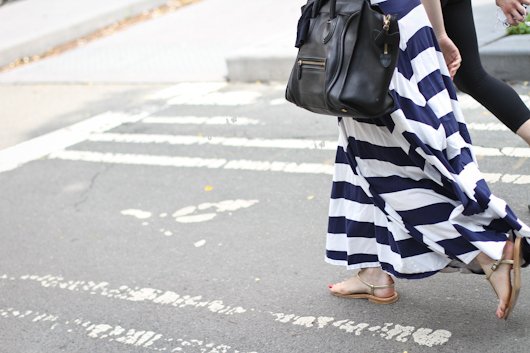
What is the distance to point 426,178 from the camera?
335 cm

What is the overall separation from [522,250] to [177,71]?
6.56 metres

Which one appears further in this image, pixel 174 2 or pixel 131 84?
pixel 174 2

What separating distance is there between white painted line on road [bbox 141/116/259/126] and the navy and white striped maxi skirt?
146 inches

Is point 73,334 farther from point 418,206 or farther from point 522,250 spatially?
point 522,250

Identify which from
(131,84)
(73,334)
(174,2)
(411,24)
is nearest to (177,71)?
(131,84)

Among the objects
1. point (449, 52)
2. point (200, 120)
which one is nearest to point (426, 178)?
point (449, 52)

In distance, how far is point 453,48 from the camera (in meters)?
3.51

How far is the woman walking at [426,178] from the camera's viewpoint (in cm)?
326

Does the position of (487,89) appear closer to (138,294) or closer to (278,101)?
(138,294)

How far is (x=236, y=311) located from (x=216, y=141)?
294cm

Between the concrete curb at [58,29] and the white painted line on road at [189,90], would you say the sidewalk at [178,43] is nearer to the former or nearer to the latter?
the concrete curb at [58,29]

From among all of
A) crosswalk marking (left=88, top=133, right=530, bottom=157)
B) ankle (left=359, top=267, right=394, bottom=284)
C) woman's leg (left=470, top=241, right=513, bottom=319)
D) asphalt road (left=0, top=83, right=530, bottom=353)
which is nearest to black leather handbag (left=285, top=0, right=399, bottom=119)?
woman's leg (left=470, top=241, right=513, bottom=319)

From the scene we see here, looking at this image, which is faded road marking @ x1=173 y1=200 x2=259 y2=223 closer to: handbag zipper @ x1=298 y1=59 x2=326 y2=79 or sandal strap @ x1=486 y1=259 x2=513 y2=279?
handbag zipper @ x1=298 y1=59 x2=326 y2=79

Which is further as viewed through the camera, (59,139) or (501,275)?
(59,139)
